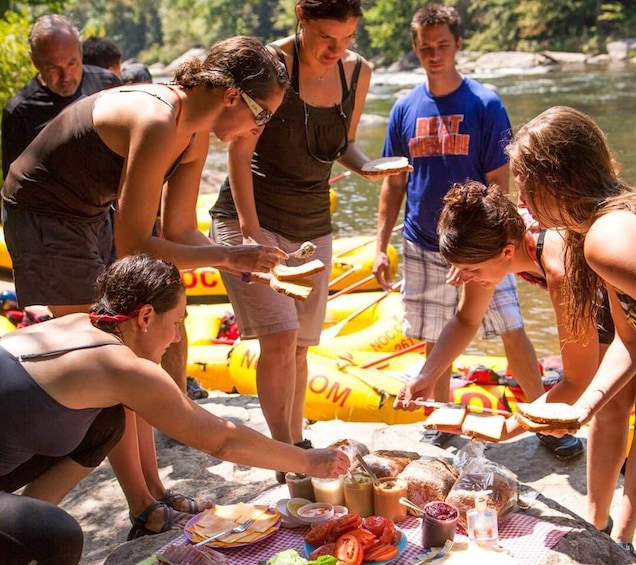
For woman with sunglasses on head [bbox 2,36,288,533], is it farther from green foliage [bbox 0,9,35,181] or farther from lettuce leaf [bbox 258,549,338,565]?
green foliage [bbox 0,9,35,181]

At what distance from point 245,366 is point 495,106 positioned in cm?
241

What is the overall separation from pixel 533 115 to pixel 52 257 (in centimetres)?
1628

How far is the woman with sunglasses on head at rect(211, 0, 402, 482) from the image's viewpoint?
359cm

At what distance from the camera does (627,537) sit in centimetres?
307

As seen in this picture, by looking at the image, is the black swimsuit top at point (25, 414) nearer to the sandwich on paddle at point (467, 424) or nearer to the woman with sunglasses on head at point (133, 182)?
the woman with sunglasses on head at point (133, 182)

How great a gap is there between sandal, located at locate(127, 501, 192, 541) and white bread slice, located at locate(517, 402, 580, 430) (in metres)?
1.31

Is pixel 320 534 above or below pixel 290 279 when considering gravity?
below

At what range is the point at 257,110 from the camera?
3.03 m

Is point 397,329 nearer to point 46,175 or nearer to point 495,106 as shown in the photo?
point 495,106

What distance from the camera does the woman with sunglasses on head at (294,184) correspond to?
3.59m

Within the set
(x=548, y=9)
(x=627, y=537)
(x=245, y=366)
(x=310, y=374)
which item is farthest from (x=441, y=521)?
(x=548, y=9)

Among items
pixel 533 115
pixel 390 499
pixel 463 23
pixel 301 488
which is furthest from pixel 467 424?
pixel 463 23

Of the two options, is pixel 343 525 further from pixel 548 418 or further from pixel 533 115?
pixel 533 115

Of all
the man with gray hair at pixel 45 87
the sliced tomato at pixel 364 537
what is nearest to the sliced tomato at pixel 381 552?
the sliced tomato at pixel 364 537
